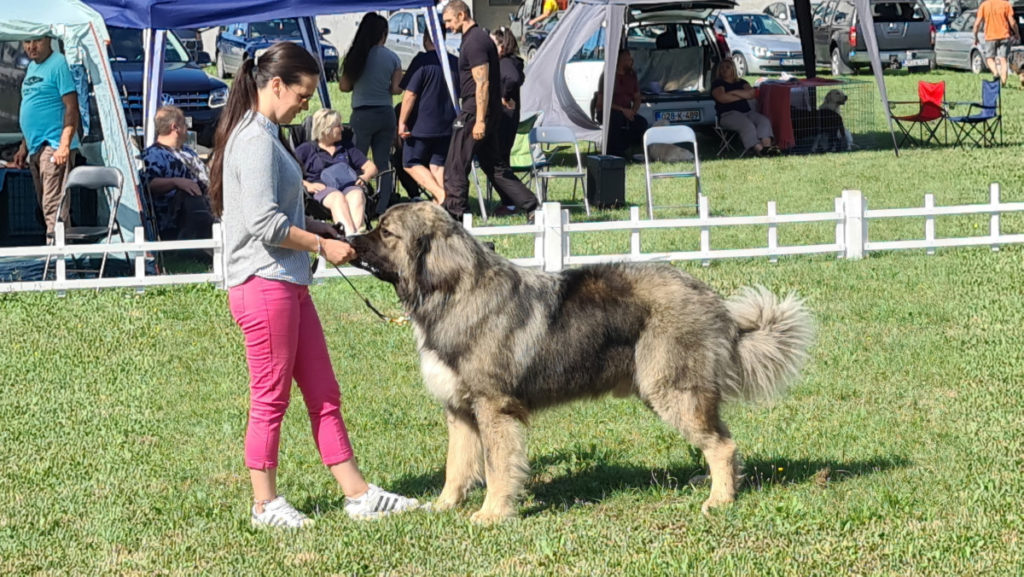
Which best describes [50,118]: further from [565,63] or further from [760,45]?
[760,45]

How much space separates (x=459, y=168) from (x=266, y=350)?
7551 millimetres

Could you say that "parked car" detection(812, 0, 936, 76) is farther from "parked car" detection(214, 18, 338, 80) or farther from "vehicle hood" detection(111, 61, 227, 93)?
"vehicle hood" detection(111, 61, 227, 93)

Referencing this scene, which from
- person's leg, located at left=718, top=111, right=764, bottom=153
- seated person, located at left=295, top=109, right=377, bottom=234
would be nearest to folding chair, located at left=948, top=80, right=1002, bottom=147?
person's leg, located at left=718, top=111, right=764, bottom=153

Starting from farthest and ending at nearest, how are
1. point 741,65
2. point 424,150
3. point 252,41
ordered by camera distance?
point 741,65 → point 252,41 → point 424,150

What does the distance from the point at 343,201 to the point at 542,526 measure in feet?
20.2

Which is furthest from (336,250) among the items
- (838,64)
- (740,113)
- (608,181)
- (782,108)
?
(838,64)

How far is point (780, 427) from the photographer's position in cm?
654

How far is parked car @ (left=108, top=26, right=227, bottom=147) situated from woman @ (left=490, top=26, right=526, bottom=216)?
455 centimetres

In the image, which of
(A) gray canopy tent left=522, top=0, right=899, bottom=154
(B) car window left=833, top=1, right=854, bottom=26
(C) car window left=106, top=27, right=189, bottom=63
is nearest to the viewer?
(A) gray canopy tent left=522, top=0, right=899, bottom=154

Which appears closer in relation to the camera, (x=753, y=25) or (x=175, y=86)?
(x=175, y=86)

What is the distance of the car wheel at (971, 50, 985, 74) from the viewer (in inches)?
1046

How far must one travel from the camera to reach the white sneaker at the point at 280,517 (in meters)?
5.18

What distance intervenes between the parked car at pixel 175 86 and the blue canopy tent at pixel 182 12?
4.39m

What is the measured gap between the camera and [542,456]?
6.23 meters
